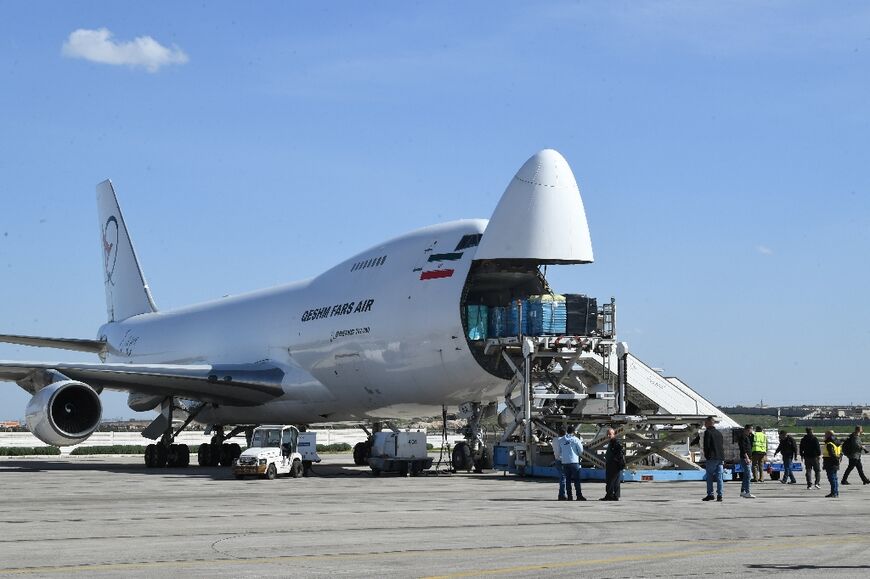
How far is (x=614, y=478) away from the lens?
20359 millimetres

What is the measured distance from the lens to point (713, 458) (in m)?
20.6

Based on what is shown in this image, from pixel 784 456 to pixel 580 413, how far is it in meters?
4.50

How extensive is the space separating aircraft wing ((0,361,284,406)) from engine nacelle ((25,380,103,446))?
91 cm

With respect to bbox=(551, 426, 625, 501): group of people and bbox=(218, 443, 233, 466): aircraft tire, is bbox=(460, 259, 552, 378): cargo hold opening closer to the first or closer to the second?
bbox=(551, 426, 625, 501): group of people

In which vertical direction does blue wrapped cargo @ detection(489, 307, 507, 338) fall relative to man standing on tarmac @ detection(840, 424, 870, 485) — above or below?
above

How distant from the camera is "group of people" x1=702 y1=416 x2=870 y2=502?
20.6m

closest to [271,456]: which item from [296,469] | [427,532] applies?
[296,469]

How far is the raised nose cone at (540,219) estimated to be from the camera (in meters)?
27.1

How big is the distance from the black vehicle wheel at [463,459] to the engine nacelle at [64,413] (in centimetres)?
953

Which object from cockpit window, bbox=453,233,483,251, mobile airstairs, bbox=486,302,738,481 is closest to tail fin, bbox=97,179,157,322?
cockpit window, bbox=453,233,483,251

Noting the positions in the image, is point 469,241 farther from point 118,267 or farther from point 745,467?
point 118,267

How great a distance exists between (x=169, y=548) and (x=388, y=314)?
17.2 metres

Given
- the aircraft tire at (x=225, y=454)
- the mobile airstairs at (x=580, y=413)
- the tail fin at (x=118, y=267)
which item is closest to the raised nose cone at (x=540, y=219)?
the mobile airstairs at (x=580, y=413)

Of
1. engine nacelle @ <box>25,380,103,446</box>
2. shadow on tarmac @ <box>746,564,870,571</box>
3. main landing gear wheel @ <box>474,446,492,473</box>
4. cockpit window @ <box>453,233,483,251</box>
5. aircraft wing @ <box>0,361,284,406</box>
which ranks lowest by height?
shadow on tarmac @ <box>746,564,870,571</box>
